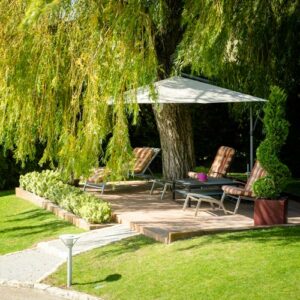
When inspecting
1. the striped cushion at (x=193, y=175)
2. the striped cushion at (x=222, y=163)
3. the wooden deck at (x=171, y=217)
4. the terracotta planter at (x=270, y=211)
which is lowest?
the wooden deck at (x=171, y=217)

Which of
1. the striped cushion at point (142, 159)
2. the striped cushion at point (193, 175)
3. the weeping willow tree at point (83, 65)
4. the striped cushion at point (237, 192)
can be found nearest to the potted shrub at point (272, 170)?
the striped cushion at point (237, 192)

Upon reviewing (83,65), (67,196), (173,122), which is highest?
(83,65)

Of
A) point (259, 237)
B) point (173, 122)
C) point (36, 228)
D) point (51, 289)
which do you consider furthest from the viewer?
point (173, 122)

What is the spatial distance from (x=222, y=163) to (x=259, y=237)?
4.71m

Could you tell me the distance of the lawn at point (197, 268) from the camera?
21.8ft

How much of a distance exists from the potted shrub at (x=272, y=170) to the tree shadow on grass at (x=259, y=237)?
318 mm

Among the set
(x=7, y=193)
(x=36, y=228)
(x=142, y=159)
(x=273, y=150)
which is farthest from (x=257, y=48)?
(x=7, y=193)

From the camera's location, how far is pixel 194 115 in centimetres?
1778

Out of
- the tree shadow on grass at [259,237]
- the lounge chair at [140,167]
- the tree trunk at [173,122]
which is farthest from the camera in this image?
the tree trunk at [173,122]

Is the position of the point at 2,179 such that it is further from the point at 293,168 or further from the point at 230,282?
the point at 230,282

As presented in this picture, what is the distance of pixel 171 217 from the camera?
1041 cm

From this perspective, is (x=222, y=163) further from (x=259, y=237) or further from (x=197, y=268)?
(x=197, y=268)

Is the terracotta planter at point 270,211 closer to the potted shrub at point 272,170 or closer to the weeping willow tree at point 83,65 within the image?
the potted shrub at point 272,170

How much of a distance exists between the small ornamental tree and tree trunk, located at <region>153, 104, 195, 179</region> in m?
4.14
